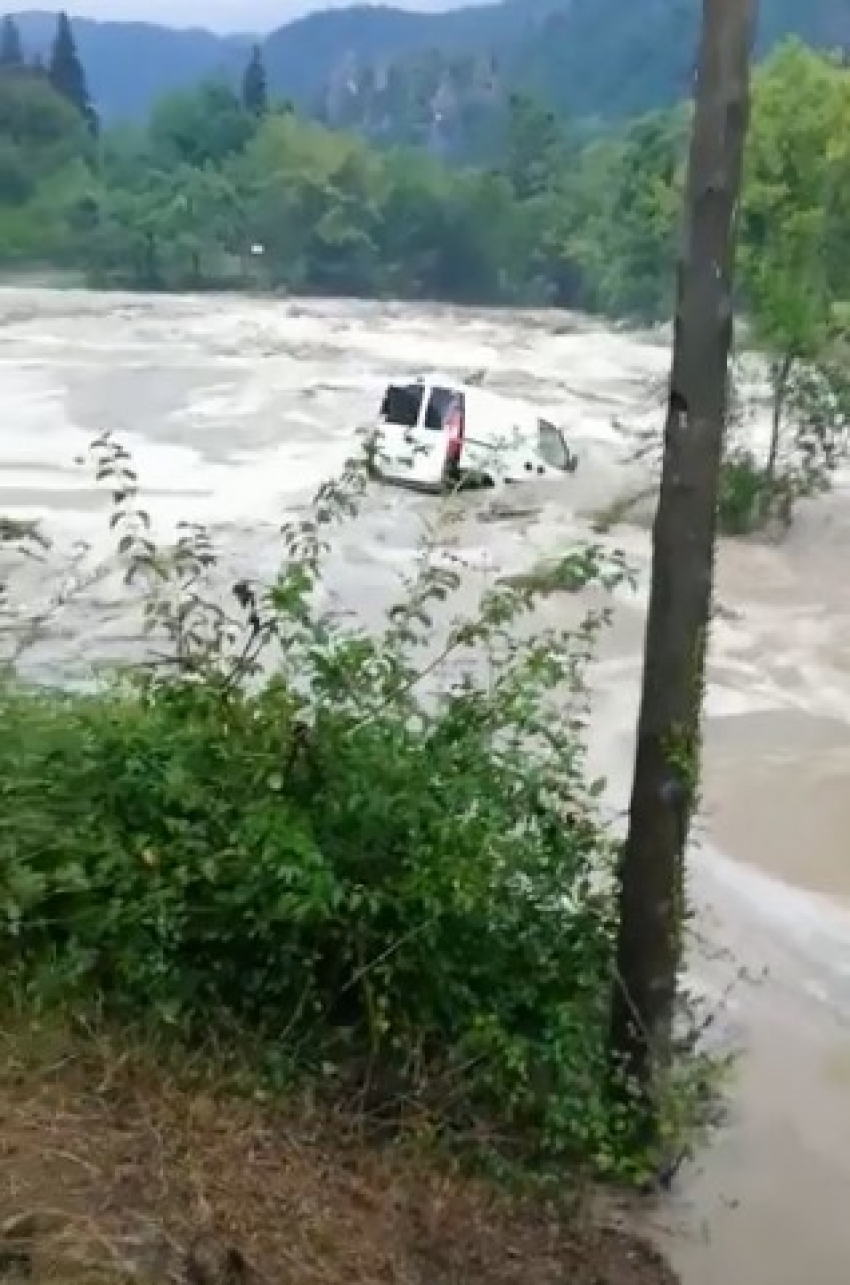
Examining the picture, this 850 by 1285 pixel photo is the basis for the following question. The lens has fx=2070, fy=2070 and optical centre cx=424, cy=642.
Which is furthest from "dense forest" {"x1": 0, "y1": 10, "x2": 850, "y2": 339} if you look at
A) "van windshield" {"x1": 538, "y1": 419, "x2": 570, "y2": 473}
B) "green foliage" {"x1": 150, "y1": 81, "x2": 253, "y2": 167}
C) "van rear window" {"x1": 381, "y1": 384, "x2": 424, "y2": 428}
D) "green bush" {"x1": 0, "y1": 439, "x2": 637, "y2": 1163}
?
"green bush" {"x1": 0, "y1": 439, "x2": 637, "y2": 1163}

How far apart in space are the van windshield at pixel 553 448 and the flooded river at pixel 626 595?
0.32 metres

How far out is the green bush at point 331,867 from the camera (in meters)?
5.72

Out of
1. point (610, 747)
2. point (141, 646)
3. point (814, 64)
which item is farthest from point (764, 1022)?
point (814, 64)

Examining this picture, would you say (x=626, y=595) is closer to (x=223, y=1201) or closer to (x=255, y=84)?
(x=223, y=1201)

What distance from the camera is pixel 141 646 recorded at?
52.3ft

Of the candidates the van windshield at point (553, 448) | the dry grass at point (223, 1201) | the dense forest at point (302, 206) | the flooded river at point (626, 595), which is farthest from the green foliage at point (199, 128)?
the dry grass at point (223, 1201)

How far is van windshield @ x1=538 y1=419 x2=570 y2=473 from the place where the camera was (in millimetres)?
25328

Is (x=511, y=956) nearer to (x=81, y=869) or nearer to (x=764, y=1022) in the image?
(x=81, y=869)

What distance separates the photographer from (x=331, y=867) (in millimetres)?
5738

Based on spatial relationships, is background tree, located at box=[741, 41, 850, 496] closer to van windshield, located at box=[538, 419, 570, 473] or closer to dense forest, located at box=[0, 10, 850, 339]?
van windshield, located at box=[538, 419, 570, 473]

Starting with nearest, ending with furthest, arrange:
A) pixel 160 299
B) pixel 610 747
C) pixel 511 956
→ pixel 511 956 → pixel 610 747 → pixel 160 299

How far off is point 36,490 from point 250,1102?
1928cm

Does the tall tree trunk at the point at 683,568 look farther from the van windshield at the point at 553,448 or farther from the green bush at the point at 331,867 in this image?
the van windshield at the point at 553,448

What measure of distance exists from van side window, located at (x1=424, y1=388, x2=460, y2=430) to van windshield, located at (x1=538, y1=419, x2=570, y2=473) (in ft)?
9.86
